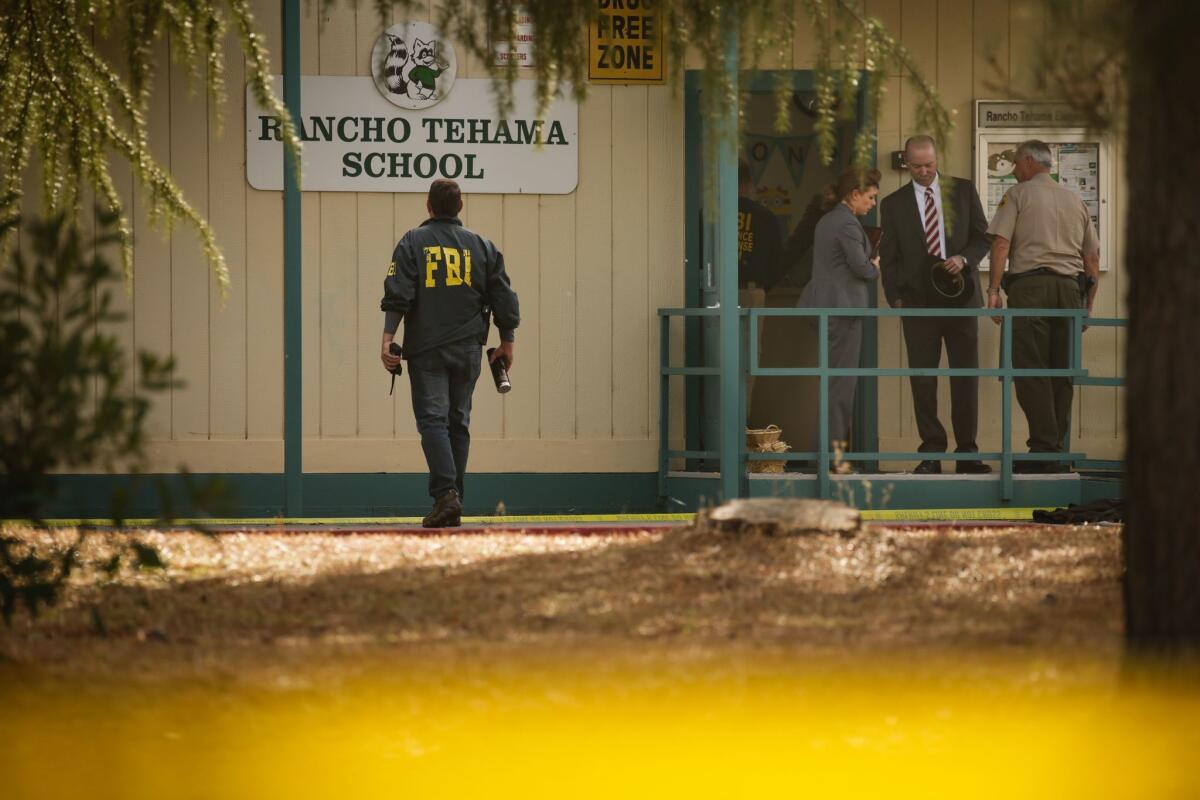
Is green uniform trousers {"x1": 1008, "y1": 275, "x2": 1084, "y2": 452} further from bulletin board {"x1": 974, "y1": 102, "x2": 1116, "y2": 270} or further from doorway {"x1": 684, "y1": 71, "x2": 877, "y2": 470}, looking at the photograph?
doorway {"x1": 684, "y1": 71, "x2": 877, "y2": 470}

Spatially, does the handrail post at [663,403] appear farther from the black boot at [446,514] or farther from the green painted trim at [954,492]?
the black boot at [446,514]

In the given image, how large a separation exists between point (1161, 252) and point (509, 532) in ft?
12.2

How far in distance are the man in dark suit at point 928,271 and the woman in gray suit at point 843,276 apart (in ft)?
0.95

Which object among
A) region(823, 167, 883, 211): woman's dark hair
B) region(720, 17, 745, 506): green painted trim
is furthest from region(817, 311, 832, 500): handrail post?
region(823, 167, 883, 211): woman's dark hair

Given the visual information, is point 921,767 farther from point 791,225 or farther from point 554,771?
point 791,225

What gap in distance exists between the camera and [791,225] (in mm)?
12359

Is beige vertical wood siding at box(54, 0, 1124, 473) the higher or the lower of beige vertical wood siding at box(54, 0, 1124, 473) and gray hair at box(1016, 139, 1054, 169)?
the lower

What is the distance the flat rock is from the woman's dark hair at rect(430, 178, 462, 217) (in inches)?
105

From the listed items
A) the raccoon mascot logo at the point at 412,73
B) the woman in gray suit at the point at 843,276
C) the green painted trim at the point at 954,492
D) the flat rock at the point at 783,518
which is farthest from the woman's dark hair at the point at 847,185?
the flat rock at the point at 783,518

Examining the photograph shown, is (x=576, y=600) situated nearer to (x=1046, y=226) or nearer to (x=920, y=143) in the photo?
(x=1046, y=226)

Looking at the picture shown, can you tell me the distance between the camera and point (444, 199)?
8.76 metres

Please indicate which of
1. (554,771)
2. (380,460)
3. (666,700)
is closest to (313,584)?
(666,700)

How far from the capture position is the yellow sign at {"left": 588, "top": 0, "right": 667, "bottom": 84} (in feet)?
36.1

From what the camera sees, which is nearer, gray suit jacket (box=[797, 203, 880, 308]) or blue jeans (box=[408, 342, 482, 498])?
blue jeans (box=[408, 342, 482, 498])
